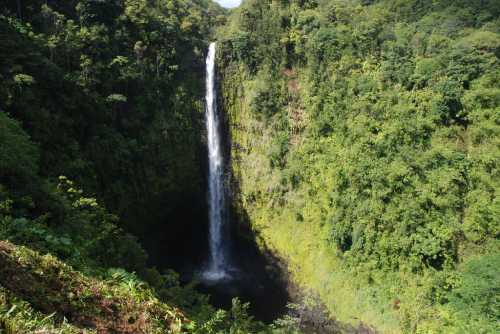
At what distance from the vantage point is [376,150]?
18.8m

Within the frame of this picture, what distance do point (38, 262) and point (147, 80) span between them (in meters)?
20.0

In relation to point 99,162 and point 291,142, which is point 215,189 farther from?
point 99,162

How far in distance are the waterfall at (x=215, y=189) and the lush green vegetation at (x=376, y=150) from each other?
1125 millimetres

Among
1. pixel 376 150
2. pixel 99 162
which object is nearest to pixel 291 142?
→ pixel 376 150

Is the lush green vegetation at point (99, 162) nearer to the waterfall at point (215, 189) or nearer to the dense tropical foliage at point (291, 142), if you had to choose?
the dense tropical foliage at point (291, 142)

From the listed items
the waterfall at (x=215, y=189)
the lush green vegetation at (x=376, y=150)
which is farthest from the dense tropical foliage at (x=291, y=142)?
the waterfall at (x=215, y=189)

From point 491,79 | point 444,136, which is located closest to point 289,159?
point 444,136

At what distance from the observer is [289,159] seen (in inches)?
914

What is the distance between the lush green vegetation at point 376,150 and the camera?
16125mm

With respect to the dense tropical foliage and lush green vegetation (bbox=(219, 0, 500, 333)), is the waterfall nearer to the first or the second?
the dense tropical foliage

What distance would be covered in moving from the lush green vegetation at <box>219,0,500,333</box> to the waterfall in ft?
3.69

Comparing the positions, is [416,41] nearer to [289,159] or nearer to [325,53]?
[325,53]

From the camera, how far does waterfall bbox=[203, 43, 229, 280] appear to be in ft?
80.9

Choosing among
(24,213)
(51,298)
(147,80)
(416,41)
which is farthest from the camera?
(147,80)
